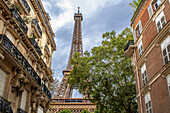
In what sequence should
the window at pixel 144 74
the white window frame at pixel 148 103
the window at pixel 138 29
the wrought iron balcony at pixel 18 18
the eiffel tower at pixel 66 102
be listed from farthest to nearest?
the eiffel tower at pixel 66 102 < the window at pixel 138 29 < the window at pixel 144 74 < the white window frame at pixel 148 103 < the wrought iron balcony at pixel 18 18

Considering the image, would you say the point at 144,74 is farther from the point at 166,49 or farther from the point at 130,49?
the point at 166,49

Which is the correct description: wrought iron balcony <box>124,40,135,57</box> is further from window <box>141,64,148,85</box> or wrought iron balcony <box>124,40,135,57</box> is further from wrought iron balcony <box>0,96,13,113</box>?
wrought iron balcony <box>0,96,13,113</box>

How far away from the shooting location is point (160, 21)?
49.5ft

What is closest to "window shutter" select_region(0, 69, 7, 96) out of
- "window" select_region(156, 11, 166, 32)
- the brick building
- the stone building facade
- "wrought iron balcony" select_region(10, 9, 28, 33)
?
the stone building facade

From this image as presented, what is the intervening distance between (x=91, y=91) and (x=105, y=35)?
328 inches

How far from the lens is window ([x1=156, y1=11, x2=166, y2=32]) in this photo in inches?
578

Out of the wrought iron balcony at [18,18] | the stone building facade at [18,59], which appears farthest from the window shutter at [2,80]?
the wrought iron balcony at [18,18]

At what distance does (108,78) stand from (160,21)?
11.9 m

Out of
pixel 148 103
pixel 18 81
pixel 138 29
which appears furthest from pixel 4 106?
pixel 138 29

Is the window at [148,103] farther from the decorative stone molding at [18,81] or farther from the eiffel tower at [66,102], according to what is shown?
the eiffel tower at [66,102]

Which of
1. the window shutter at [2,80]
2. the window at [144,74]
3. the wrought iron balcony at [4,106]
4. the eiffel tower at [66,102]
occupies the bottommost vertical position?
the wrought iron balcony at [4,106]

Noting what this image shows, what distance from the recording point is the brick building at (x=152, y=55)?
13.6 metres

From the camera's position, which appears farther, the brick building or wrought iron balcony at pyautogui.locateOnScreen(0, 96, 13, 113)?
the brick building

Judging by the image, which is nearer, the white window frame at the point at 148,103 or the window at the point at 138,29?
the white window frame at the point at 148,103
